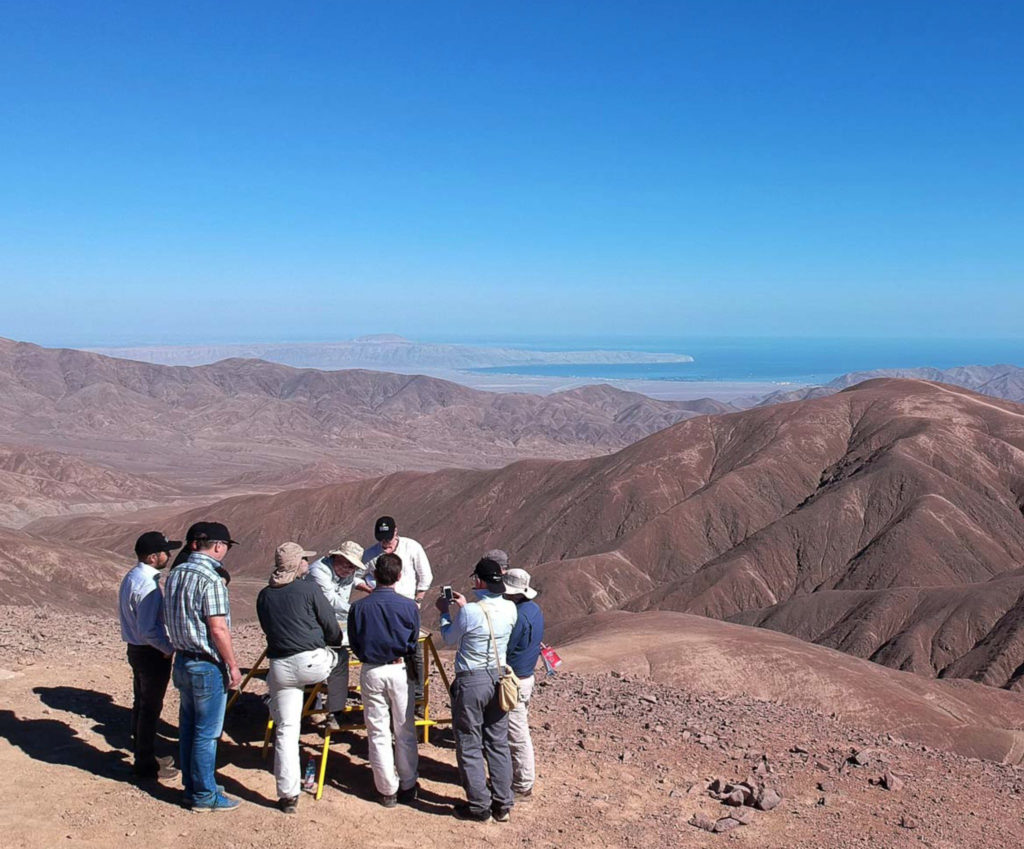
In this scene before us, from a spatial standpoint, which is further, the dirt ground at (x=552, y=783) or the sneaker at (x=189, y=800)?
the sneaker at (x=189, y=800)

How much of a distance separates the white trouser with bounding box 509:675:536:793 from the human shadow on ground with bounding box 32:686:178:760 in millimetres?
3228

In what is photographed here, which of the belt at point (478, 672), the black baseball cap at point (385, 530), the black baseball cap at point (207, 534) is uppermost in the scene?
the black baseball cap at point (207, 534)

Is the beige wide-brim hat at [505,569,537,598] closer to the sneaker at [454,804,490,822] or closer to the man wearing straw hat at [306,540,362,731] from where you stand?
the man wearing straw hat at [306,540,362,731]

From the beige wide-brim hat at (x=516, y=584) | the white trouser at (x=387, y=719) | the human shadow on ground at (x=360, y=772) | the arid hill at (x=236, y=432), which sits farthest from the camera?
the arid hill at (x=236, y=432)

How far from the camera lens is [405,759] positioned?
7.84 m

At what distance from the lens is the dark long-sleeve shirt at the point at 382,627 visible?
760cm

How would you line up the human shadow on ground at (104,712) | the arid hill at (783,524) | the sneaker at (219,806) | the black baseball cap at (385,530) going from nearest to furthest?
the sneaker at (219,806) < the black baseball cap at (385,530) < the human shadow on ground at (104,712) < the arid hill at (783,524)

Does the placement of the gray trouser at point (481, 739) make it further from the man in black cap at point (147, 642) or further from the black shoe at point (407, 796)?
the man in black cap at point (147, 642)

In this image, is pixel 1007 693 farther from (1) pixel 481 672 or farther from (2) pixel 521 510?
(2) pixel 521 510

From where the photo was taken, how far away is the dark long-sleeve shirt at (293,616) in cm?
753

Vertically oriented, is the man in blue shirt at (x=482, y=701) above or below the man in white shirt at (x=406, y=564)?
below

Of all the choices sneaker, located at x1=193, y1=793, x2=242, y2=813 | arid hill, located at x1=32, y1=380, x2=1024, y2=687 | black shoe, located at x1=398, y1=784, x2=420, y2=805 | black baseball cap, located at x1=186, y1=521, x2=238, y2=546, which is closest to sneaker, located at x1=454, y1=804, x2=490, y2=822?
black shoe, located at x1=398, y1=784, x2=420, y2=805

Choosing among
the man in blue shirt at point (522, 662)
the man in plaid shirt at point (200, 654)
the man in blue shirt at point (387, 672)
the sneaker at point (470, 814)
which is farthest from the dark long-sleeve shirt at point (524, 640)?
the man in plaid shirt at point (200, 654)

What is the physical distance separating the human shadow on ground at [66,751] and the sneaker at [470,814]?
7.77 ft
